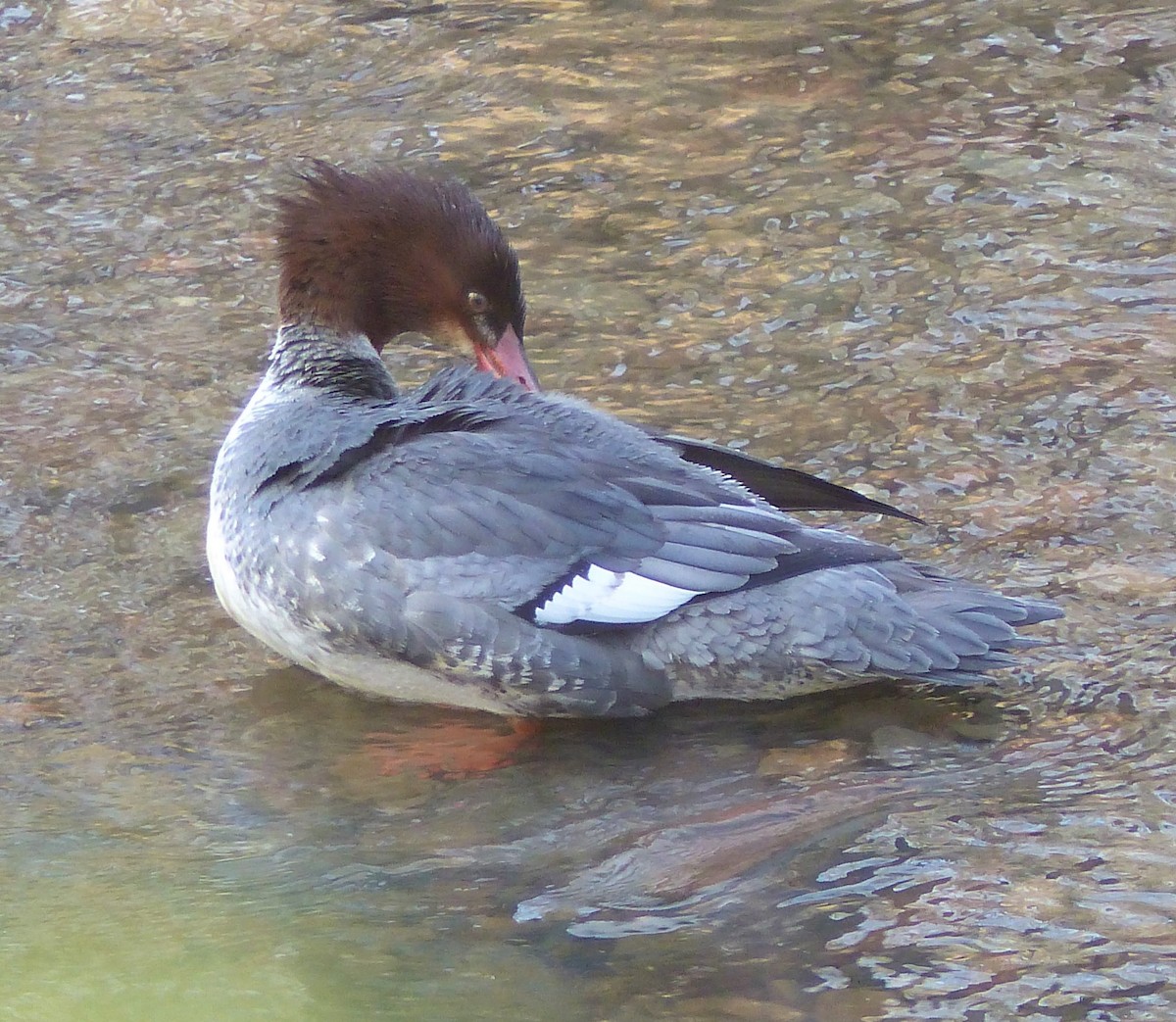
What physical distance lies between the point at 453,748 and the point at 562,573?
428 mm

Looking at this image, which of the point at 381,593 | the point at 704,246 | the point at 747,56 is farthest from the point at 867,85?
the point at 381,593

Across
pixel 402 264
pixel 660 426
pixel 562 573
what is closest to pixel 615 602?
pixel 562 573

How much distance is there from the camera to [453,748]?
3562mm

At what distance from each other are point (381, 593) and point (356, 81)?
3.81 meters

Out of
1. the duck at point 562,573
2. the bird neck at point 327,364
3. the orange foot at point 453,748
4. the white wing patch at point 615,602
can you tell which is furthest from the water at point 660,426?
the bird neck at point 327,364

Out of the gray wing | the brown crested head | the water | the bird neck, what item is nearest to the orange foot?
the water

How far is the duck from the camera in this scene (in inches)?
136

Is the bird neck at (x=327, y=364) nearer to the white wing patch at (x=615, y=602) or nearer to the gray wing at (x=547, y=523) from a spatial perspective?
the gray wing at (x=547, y=523)

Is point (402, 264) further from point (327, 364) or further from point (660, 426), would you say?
point (660, 426)

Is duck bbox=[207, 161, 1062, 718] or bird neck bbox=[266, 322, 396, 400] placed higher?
bird neck bbox=[266, 322, 396, 400]

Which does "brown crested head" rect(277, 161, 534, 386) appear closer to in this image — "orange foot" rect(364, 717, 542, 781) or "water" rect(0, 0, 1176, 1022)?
"water" rect(0, 0, 1176, 1022)

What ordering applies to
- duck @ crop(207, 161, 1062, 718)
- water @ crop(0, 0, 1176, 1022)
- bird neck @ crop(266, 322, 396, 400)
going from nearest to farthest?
water @ crop(0, 0, 1176, 1022) < duck @ crop(207, 161, 1062, 718) < bird neck @ crop(266, 322, 396, 400)

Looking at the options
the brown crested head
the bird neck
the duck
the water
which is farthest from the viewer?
the brown crested head

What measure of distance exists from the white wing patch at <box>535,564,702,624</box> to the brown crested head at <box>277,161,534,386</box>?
1.02 metres
